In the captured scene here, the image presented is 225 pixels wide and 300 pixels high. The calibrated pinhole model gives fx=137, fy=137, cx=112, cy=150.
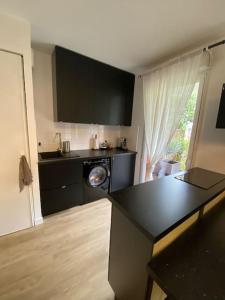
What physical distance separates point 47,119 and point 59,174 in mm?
989

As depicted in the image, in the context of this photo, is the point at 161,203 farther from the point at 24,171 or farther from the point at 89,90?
the point at 89,90

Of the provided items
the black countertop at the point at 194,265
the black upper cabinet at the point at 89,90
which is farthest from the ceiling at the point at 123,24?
the black countertop at the point at 194,265

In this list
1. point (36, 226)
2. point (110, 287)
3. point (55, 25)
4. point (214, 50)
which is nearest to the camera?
point (110, 287)

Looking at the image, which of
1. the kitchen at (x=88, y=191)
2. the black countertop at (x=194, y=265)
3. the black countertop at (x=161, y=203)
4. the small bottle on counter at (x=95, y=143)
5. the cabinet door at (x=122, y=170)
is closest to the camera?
the black countertop at (x=194, y=265)

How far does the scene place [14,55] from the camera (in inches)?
59.3

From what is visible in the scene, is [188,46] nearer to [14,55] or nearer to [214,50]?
[214,50]

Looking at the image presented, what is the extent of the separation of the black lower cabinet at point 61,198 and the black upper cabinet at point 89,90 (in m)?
1.10

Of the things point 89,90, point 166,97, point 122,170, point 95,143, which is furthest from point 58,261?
point 166,97

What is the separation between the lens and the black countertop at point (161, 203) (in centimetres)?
75

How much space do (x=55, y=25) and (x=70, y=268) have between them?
104 inches

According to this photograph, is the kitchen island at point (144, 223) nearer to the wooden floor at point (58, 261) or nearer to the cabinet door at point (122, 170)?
the wooden floor at point (58, 261)

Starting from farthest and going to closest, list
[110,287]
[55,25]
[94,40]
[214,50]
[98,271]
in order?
[94,40]
[214,50]
[55,25]
[98,271]
[110,287]

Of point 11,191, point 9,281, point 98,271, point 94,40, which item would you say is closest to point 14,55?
point 94,40

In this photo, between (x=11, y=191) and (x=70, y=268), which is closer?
(x=70, y=268)
